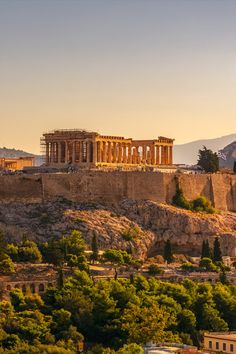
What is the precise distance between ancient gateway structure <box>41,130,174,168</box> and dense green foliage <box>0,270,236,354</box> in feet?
70.9

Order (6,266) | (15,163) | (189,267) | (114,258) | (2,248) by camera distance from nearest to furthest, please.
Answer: (6,266), (2,248), (114,258), (189,267), (15,163)

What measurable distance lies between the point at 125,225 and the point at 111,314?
64.9 ft

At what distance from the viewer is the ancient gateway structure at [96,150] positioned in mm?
109750

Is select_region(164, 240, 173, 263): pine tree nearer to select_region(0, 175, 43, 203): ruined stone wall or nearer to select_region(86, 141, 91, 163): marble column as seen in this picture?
select_region(0, 175, 43, 203): ruined stone wall

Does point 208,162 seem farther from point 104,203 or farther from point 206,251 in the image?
point 206,251

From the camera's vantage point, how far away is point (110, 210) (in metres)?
104

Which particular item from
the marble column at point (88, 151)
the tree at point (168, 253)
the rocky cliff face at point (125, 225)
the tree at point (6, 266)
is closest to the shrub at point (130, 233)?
the rocky cliff face at point (125, 225)

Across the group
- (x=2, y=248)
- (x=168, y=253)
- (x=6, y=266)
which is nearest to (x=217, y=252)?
(x=168, y=253)

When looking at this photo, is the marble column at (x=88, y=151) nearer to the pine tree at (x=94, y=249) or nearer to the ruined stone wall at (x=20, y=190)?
the ruined stone wall at (x=20, y=190)

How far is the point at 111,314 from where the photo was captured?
82.9 metres

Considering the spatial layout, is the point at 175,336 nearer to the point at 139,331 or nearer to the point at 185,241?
the point at 139,331

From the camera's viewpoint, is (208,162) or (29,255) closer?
(29,255)

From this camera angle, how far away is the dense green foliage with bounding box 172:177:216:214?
10706cm

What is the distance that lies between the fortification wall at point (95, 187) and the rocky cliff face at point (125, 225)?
77 centimetres
